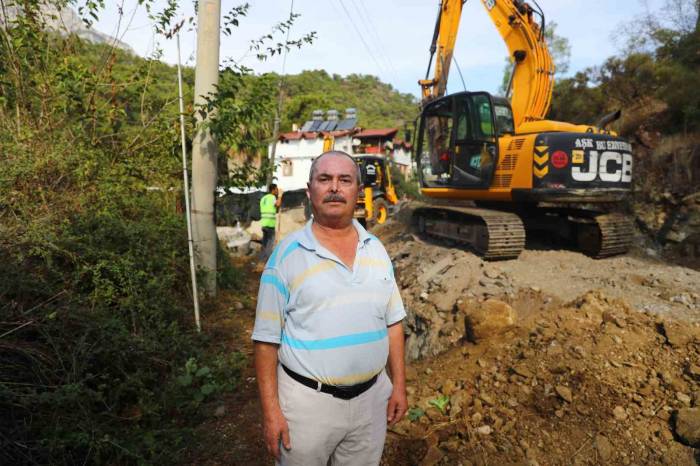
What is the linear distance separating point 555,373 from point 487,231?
10.4ft

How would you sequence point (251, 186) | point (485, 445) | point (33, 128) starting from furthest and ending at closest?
point (251, 186)
point (33, 128)
point (485, 445)

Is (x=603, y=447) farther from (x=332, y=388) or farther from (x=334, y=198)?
(x=334, y=198)

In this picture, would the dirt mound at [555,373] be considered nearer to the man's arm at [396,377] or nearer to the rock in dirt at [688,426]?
the rock in dirt at [688,426]

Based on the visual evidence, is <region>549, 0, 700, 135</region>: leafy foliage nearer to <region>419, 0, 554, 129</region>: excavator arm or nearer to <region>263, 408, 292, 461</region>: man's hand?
<region>419, 0, 554, 129</region>: excavator arm

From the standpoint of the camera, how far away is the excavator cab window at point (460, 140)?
7.04 metres

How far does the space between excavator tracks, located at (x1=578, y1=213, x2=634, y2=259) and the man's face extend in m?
6.22

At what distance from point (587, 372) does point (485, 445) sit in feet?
3.68

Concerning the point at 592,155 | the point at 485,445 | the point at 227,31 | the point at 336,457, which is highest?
the point at 227,31

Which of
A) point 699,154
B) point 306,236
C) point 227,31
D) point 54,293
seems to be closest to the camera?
point 306,236

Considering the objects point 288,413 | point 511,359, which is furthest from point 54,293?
point 511,359

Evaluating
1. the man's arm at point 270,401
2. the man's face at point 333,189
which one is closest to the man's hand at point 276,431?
the man's arm at point 270,401

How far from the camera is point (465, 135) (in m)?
7.40

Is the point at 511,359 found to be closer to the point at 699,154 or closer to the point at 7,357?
the point at 7,357

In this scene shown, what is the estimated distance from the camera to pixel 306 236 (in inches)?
69.6
